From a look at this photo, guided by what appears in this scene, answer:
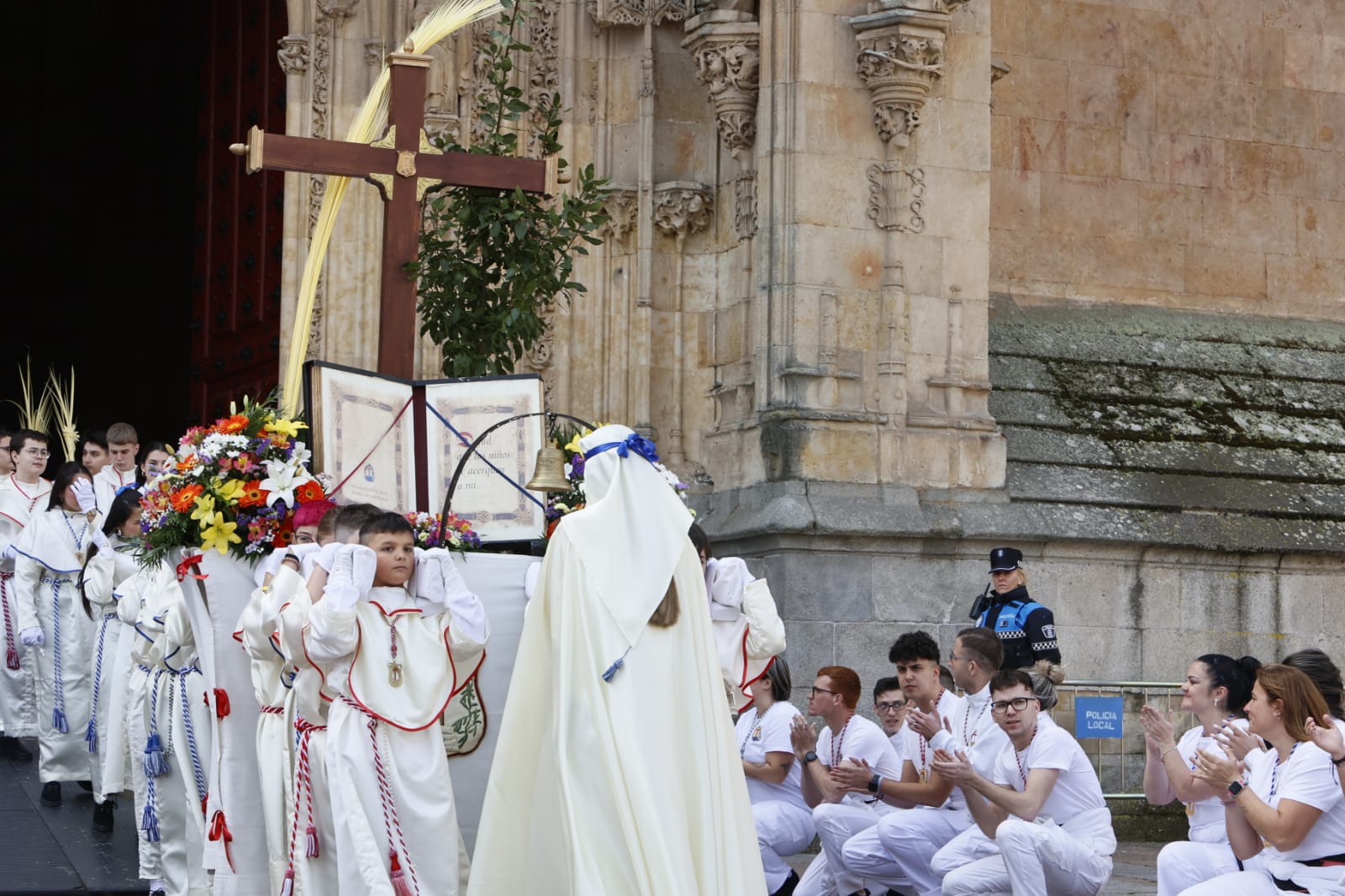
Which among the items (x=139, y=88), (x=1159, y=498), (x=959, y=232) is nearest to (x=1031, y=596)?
(x=1159, y=498)

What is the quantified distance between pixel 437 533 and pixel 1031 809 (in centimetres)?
247

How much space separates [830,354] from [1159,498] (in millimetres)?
2300

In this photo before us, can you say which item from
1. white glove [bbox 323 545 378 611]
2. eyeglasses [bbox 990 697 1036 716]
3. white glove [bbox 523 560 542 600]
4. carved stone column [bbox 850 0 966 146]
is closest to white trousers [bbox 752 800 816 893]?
eyeglasses [bbox 990 697 1036 716]

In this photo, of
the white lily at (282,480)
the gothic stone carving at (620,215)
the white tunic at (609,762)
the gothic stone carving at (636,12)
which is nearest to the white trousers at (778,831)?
the white tunic at (609,762)

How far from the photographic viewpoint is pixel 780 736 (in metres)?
9.03

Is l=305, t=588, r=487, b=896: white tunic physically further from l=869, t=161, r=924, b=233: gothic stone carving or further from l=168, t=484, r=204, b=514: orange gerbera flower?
l=869, t=161, r=924, b=233: gothic stone carving

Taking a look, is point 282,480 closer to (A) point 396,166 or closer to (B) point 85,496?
(A) point 396,166

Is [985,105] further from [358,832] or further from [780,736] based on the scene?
[358,832]

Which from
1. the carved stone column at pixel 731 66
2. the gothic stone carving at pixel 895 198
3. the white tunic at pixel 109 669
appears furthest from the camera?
the carved stone column at pixel 731 66

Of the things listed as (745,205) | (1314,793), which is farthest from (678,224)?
(1314,793)

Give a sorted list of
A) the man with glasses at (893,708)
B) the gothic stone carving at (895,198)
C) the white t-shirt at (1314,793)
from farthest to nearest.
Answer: the gothic stone carving at (895,198), the man with glasses at (893,708), the white t-shirt at (1314,793)

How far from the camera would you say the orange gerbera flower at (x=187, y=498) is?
7418mm

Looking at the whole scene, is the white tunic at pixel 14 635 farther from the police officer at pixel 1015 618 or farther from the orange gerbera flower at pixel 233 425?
the police officer at pixel 1015 618

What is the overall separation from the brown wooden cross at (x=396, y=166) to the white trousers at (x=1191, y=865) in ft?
11.6
